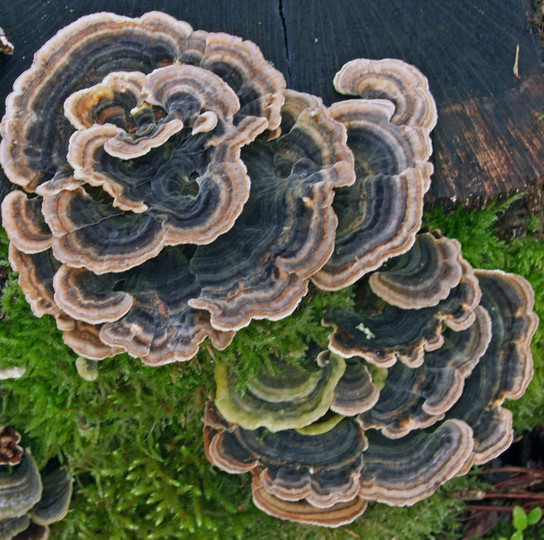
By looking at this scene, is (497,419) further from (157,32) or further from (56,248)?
(157,32)

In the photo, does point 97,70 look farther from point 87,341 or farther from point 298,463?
point 298,463

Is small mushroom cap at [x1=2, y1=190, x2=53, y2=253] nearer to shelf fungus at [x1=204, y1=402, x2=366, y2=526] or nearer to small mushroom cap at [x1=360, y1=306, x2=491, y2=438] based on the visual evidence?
shelf fungus at [x1=204, y1=402, x2=366, y2=526]

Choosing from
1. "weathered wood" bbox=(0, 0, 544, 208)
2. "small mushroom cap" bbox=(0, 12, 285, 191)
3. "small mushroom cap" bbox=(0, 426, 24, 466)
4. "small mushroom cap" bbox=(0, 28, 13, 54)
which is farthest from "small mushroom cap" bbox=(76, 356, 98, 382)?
"weathered wood" bbox=(0, 0, 544, 208)

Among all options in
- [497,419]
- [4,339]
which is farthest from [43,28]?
[497,419]

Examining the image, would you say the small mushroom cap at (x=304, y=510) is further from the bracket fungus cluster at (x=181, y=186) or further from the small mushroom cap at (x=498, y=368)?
the bracket fungus cluster at (x=181, y=186)

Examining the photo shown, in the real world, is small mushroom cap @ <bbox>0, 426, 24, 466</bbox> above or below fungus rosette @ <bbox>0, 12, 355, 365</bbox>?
below

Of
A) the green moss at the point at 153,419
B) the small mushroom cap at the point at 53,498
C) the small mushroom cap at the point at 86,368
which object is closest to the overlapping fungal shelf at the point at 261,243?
the green moss at the point at 153,419
